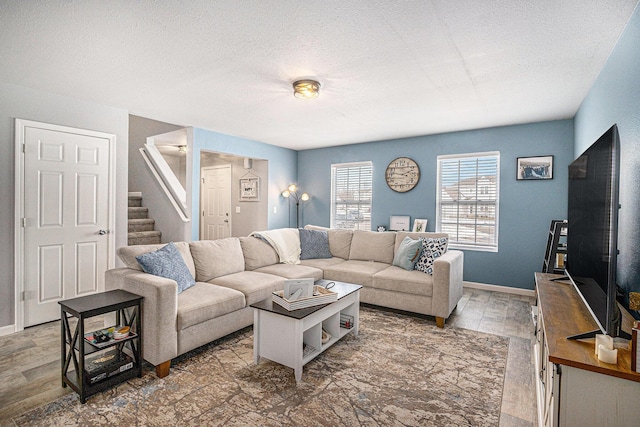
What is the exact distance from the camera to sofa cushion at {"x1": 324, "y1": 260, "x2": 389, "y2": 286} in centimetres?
369

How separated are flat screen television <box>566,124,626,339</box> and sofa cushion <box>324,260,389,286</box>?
1.99 metres

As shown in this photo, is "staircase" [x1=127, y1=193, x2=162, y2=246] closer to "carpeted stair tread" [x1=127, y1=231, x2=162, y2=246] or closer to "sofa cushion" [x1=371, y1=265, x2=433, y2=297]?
"carpeted stair tread" [x1=127, y1=231, x2=162, y2=246]

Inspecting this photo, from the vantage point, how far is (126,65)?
2670 mm

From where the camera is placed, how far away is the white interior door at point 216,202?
22.4 feet

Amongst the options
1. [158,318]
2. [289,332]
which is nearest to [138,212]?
Answer: [158,318]

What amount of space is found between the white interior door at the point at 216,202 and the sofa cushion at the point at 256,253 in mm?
3005

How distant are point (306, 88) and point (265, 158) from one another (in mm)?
3238

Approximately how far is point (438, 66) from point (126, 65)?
2579mm

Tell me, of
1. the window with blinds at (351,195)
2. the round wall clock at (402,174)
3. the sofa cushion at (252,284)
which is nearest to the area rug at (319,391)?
the sofa cushion at (252,284)

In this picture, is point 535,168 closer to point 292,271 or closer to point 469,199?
point 469,199

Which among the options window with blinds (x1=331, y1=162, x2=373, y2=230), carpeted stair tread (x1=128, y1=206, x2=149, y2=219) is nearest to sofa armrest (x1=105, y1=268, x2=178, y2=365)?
carpeted stair tread (x1=128, y1=206, x2=149, y2=219)

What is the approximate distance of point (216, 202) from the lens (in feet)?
23.2

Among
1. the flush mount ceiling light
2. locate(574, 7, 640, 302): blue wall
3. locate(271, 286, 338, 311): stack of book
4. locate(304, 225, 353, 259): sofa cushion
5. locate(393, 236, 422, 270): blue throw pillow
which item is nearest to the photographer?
locate(574, 7, 640, 302): blue wall

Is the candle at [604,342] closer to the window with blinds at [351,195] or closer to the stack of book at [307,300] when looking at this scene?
the stack of book at [307,300]
